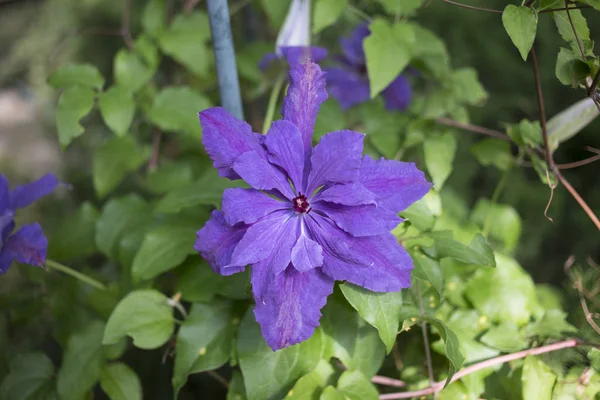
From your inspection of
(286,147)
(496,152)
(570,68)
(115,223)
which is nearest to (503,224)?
(496,152)

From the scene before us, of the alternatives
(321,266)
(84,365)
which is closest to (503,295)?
(321,266)

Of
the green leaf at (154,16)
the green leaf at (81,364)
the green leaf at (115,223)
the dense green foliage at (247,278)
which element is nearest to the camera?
the dense green foliage at (247,278)

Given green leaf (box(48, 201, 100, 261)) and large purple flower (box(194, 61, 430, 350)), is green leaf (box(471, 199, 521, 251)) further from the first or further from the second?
green leaf (box(48, 201, 100, 261))

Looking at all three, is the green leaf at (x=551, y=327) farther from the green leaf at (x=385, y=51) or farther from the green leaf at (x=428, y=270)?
the green leaf at (x=385, y=51)

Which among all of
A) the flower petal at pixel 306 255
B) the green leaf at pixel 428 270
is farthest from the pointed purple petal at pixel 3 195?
the green leaf at pixel 428 270

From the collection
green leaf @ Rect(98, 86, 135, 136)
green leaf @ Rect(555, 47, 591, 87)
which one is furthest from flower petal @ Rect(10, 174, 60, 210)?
green leaf @ Rect(555, 47, 591, 87)
